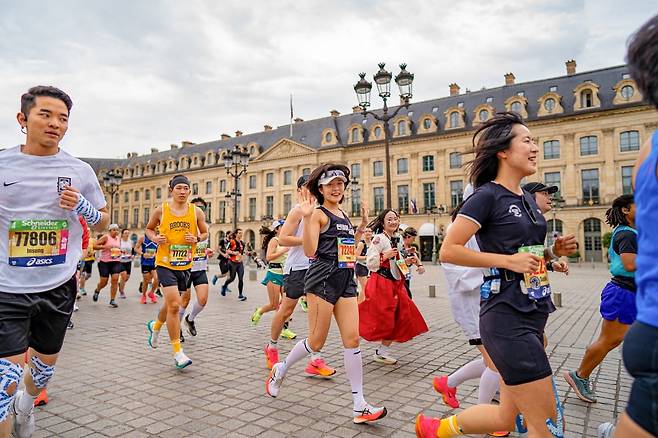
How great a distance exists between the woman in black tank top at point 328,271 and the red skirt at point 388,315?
168cm

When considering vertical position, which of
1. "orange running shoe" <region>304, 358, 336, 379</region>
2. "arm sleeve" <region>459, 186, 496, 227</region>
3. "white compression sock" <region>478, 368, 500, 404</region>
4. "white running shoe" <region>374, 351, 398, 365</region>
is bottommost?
"white running shoe" <region>374, 351, 398, 365</region>

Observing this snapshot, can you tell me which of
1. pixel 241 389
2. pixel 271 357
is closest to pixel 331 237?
pixel 241 389

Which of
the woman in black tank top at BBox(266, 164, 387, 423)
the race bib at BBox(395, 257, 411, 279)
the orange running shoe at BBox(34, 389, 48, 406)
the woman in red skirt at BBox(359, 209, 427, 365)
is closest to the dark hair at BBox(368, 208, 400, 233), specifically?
the woman in red skirt at BBox(359, 209, 427, 365)

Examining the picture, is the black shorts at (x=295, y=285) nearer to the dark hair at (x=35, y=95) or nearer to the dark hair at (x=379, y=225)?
the dark hair at (x=379, y=225)

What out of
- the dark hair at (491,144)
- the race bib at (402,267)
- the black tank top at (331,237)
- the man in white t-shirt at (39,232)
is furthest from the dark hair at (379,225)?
the man in white t-shirt at (39,232)

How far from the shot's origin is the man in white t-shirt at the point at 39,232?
2906 mm

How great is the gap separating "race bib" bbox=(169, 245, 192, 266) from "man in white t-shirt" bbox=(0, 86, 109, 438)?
240 centimetres

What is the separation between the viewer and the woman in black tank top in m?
4.18

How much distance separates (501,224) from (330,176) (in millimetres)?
2127

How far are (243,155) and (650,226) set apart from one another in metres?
21.3

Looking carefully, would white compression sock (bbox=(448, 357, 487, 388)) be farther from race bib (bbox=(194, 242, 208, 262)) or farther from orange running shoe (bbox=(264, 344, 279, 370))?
race bib (bbox=(194, 242, 208, 262))

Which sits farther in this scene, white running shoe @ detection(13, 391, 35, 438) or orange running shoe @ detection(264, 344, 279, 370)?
orange running shoe @ detection(264, 344, 279, 370)

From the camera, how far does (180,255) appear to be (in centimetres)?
577

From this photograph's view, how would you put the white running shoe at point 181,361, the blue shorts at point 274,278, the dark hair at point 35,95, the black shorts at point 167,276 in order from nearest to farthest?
the dark hair at point 35,95 < the white running shoe at point 181,361 < the black shorts at point 167,276 < the blue shorts at point 274,278
